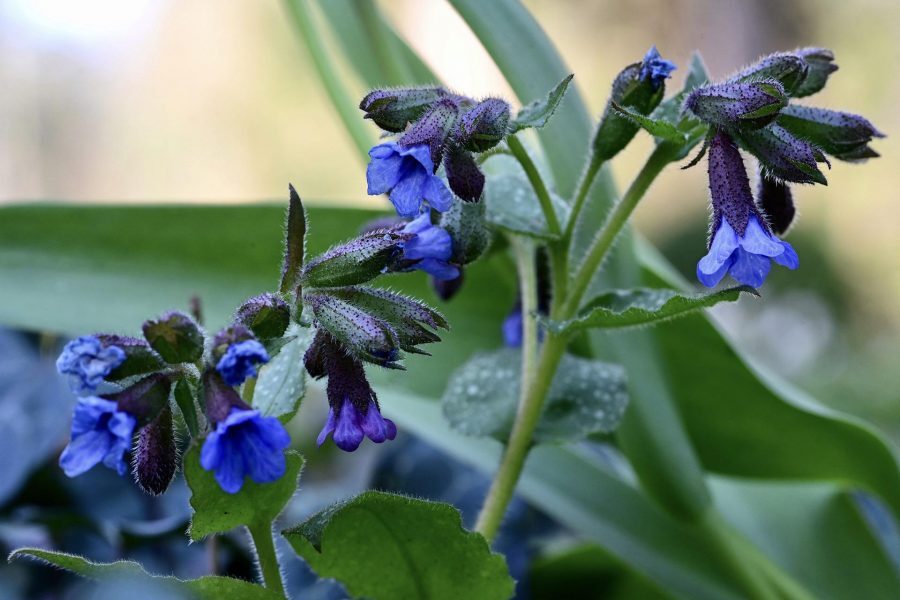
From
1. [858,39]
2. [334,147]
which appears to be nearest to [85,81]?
[334,147]

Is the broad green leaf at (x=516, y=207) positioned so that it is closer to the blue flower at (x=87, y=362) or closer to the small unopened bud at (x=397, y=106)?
the small unopened bud at (x=397, y=106)

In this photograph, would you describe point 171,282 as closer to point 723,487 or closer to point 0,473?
point 0,473

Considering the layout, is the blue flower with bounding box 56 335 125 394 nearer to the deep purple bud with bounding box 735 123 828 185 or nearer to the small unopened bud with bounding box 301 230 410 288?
the small unopened bud with bounding box 301 230 410 288

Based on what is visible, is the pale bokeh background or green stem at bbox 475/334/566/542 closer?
green stem at bbox 475/334/566/542

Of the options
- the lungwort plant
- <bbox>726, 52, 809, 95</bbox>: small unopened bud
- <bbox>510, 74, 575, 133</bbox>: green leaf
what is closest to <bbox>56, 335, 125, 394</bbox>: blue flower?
the lungwort plant

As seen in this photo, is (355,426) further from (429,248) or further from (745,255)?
(745,255)

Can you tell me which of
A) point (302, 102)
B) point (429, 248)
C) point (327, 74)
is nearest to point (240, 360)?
point (429, 248)

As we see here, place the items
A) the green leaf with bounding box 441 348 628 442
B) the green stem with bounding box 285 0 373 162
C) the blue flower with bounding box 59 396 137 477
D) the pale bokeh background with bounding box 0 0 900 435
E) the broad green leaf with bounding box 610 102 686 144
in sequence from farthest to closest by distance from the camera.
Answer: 1. the pale bokeh background with bounding box 0 0 900 435
2. the green stem with bounding box 285 0 373 162
3. the green leaf with bounding box 441 348 628 442
4. the broad green leaf with bounding box 610 102 686 144
5. the blue flower with bounding box 59 396 137 477
